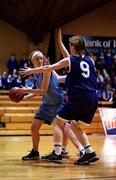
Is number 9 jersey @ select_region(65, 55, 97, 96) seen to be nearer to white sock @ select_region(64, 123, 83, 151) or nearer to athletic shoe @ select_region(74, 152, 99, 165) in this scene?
white sock @ select_region(64, 123, 83, 151)

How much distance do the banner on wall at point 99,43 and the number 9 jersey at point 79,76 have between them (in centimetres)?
1261

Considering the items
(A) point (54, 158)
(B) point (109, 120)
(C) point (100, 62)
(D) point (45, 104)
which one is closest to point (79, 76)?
(D) point (45, 104)

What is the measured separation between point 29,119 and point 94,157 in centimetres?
557

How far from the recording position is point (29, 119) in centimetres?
995

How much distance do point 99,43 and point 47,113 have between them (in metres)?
13.0

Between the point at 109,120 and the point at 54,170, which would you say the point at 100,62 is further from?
the point at 54,170

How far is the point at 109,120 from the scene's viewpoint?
32.2ft

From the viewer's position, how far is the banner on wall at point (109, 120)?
973 cm

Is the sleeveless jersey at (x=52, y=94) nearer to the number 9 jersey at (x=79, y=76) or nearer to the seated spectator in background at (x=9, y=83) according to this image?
the number 9 jersey at (x=79, y=76)

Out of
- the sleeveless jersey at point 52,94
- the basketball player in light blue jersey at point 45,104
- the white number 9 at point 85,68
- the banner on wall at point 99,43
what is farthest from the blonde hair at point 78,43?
the banner on wall at point 99,43

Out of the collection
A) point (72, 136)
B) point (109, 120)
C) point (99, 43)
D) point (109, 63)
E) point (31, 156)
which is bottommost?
point (109, 120)

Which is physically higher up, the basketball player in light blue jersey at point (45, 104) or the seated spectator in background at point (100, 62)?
the seated spectator in background at point (100, 62)

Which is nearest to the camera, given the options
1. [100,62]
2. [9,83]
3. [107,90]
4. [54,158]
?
[54,158]

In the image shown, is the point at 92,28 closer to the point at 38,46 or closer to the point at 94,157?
the point at 38,46
